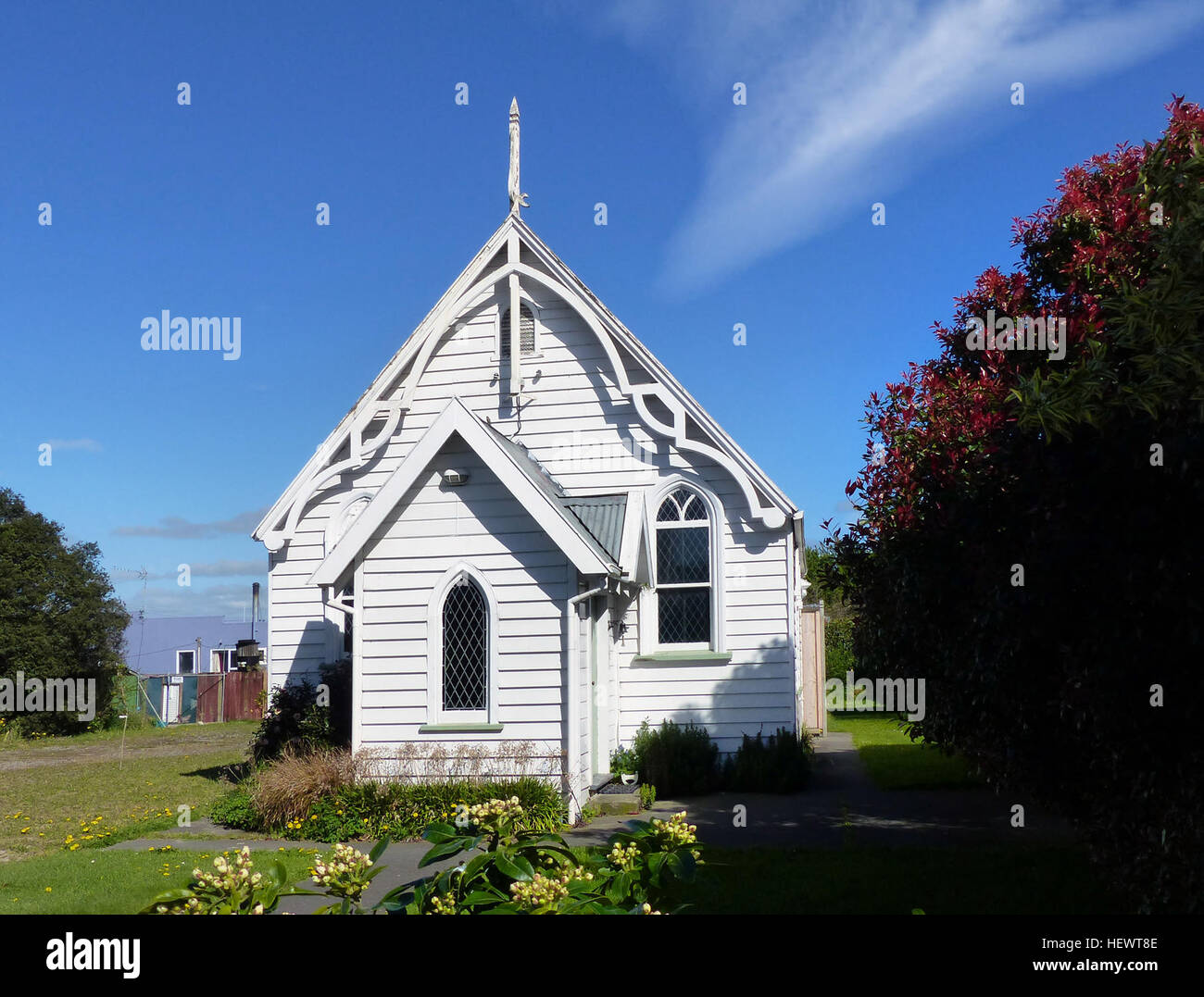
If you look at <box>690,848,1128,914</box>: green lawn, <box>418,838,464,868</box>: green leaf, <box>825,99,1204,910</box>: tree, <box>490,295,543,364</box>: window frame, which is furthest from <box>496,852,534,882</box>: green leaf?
<box>490,295,543,364</box>: window frame

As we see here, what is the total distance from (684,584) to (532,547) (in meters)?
3.86

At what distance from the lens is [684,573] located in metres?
16.1

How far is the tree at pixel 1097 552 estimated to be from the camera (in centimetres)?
592

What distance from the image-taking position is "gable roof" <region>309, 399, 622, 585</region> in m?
12.5

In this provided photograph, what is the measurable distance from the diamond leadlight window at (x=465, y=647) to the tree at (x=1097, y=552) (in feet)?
17.7

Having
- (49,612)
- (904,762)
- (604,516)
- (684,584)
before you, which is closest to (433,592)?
(604,516)

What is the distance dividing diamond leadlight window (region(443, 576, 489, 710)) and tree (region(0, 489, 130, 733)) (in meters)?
23.4

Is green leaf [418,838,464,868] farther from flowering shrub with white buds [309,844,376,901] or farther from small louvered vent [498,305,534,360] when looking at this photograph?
small louvered vent [498,305,534,360]

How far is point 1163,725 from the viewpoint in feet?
19.9

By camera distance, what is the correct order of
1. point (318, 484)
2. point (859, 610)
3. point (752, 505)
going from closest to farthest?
point (859, 610) < point (752, 505) < point (318, 484)

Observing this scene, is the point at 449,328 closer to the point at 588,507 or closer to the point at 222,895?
the point at 588,507

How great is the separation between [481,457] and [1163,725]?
8.66m
